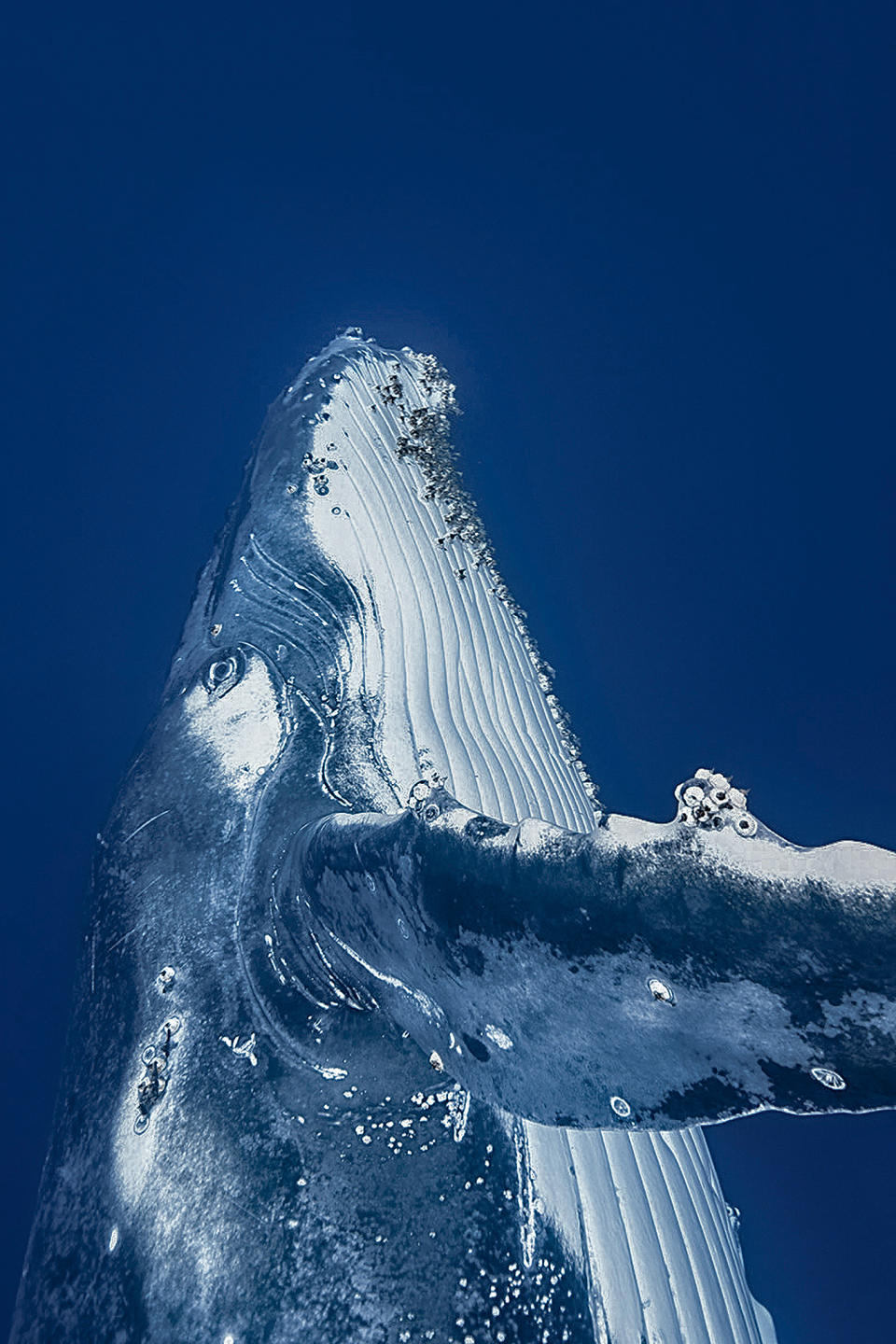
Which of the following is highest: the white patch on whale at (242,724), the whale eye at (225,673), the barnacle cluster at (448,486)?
the barnacle cluster at (448,486)

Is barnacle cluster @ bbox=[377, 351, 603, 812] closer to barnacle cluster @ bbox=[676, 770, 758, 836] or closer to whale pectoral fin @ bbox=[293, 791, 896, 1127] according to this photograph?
whale pectoral fin @ bbox=[293, 791, 896, 1127]

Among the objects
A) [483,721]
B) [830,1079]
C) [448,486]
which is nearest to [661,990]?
[830,1079]

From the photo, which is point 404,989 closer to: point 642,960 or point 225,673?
point 642,960

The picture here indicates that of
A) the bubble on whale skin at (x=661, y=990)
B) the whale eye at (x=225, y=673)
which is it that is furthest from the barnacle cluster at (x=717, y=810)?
the whale eye at (x=225, y=673)

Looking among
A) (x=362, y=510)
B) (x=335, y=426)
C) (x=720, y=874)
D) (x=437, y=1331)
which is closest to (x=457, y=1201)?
(x=437, y=1331)

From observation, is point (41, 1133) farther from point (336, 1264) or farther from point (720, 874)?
point (720, 874)

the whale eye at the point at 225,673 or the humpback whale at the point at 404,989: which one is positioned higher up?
the whale eye at the point at 225,673

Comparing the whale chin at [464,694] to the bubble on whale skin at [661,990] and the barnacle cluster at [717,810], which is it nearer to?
the bubble on whale skin at [661,990]
